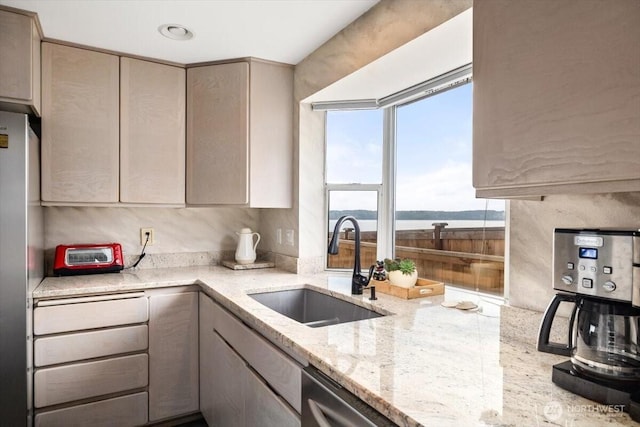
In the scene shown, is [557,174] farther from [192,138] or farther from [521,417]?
[192,138]

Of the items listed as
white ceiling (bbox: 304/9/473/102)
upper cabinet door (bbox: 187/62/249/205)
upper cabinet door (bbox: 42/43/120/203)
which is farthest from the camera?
upper cabinet door (bbox: 187/62/249/205)

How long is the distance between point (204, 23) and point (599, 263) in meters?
1.98

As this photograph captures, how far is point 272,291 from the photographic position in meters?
2.11

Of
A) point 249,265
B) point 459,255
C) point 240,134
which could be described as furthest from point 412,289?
point 240,134

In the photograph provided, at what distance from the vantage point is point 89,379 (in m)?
2.06

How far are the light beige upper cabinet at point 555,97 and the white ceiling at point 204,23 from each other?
0.99 meters

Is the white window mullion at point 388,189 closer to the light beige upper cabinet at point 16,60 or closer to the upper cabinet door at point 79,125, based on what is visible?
the upper cabinet door at point 79,125

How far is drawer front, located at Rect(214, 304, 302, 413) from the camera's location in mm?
1289

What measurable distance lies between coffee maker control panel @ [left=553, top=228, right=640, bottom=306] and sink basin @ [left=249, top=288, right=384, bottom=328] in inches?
38.2

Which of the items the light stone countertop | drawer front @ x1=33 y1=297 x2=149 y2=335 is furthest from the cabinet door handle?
drawer front @ x1=33 y1=297 x2=149 y2=335

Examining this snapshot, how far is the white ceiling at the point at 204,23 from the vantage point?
1.82 metres

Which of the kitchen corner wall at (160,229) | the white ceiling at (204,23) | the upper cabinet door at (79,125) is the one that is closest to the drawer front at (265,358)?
the kitchen corner wall at (160,229)

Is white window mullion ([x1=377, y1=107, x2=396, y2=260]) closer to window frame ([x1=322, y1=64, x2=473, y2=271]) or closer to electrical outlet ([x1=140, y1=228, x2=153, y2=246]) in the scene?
window frame ([x1=322, y1=64, x2=473, y2=271])

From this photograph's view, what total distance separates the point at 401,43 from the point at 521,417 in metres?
1.45
